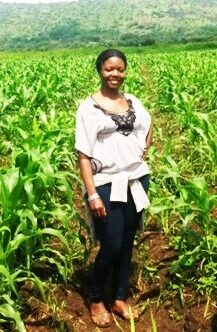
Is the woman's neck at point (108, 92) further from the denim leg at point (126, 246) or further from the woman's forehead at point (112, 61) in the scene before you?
the denim leg at point (126, 246)

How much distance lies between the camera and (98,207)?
3.06 m

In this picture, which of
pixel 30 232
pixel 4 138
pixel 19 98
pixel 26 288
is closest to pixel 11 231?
pixel 30 232

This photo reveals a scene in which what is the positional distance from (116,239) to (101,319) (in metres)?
0.57

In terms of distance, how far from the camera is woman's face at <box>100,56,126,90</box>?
310 cm

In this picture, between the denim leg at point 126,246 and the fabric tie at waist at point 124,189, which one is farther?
the denim leg at point 126,246

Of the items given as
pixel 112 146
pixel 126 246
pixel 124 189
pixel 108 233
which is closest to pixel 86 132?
pixel 112 146

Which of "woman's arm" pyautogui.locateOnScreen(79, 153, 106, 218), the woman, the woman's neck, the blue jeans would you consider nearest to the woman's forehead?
the woman

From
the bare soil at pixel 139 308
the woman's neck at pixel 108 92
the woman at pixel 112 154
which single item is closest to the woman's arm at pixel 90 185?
the woman at pixel 112 154

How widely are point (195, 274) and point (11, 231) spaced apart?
128cm

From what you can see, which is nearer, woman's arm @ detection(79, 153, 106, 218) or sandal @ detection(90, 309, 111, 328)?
woman's arm @ detection(79, 153, 106, 218)

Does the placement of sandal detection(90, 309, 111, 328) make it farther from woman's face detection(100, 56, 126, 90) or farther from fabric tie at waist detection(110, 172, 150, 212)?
woman's face detection(100, 56, 126, 90)

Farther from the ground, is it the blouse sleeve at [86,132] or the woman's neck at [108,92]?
the woman's neck at [108,92]

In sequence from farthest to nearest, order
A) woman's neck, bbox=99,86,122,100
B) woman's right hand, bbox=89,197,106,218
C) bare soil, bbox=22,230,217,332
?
1. bare soil, bbox=22,230,217,332
2. woman's neck, bbox=99,86,122,100
3. woman's right hand, bbox=89,197,106,218

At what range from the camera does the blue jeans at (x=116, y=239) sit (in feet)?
10.4
